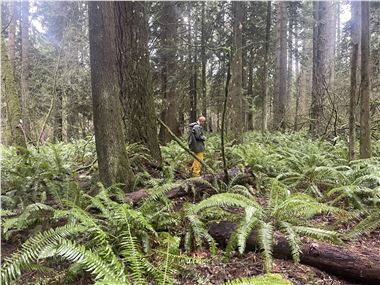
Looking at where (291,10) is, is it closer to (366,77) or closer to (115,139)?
(366,77)

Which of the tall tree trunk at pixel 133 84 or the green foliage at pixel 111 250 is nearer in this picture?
the green foliage at pixel 111 250

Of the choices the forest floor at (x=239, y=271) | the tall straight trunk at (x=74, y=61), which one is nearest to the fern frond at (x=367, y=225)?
the forest floor at (x=239, y=271)

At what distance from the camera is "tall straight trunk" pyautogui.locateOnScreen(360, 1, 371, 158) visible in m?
6.77

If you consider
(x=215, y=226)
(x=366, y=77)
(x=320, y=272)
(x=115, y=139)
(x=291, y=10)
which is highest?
(x=291, y=10)

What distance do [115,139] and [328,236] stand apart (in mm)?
3138

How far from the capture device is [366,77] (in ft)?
22.7

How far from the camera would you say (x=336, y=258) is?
3.64m

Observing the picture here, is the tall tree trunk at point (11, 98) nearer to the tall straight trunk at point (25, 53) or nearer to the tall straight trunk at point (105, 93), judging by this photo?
the tall straight trunk at point (105, 93)

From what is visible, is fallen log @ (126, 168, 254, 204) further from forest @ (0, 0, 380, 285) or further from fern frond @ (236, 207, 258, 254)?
fern frond @ (236, 207, 258, 254)

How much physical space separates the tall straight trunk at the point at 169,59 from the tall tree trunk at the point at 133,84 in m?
5.53

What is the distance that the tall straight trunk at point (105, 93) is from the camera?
5.18 m

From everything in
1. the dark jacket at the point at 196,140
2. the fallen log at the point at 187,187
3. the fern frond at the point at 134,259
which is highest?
the dark jacket at the point at 196,140

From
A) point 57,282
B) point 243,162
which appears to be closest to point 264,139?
point 243,162

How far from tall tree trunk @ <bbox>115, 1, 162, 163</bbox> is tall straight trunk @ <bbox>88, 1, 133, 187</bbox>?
5.08 ft
